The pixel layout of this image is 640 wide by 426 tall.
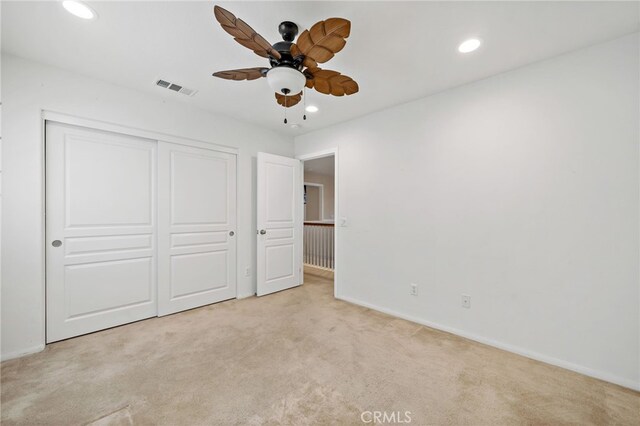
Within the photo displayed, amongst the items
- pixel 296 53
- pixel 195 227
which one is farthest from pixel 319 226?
pixel 296 53

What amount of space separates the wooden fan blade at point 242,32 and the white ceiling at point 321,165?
4.71 meters

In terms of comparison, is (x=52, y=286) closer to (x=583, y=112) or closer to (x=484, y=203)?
(x=484, y=203)

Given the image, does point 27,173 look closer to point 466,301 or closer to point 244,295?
point 244,295

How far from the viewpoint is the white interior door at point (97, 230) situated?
7.93 feet

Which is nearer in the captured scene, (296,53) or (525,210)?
(296,53)

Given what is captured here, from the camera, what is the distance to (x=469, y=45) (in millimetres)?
1988

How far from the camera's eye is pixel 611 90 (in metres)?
1.92

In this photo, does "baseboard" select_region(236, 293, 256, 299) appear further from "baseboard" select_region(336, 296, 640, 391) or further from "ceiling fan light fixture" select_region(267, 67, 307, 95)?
"ceiling fan light fixture" select_region(267, 67, 307, 95)

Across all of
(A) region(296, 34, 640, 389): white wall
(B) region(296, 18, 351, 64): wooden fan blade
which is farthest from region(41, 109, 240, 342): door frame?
(A) region(296, 34, 640, 389): white wall

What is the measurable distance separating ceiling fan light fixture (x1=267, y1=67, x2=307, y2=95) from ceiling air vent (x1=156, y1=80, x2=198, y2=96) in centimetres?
157

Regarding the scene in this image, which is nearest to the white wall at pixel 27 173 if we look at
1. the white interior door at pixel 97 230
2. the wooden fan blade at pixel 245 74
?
the white interior door at pixel 97 230

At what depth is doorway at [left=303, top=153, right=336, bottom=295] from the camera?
16.5ft

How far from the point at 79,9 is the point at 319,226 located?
4692 mm

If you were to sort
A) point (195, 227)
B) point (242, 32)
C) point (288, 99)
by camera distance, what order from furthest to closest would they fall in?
1. point (195, 227)
2. point (288, 99)
3. point (242, 32)
